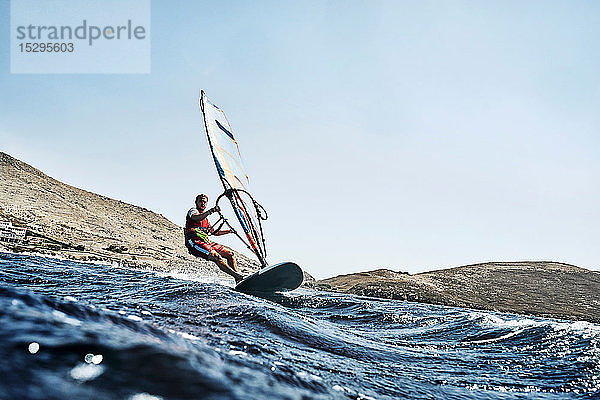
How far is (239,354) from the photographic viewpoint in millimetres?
2125

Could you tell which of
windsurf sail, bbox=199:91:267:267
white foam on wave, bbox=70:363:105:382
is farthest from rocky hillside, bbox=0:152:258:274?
white foam on wave, bbox=70:363:105:382

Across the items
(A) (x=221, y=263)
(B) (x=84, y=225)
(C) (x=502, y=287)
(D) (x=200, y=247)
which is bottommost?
(C) (x=502, y=287)

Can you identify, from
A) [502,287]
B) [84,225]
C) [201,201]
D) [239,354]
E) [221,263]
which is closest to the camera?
[239,354]

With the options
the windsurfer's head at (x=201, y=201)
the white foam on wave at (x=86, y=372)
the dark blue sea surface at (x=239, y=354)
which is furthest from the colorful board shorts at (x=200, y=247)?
the white foam on wave at (x=86, y=372)

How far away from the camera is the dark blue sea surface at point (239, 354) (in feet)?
4.00

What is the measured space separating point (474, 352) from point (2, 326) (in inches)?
165

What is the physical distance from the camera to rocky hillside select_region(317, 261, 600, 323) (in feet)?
37.9

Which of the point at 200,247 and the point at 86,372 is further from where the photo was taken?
the point at 200,247

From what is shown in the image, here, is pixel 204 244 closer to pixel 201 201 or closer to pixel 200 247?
pixel 200 247

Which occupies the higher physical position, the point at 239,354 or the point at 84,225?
the point at 84,225

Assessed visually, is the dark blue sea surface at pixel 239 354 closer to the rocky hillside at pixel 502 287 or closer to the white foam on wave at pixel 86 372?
the white foam on wave at pixel 86 372

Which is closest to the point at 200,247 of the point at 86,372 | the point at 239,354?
the point at 239,354

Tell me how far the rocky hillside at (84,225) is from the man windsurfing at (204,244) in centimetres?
437

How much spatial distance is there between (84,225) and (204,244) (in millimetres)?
11068
